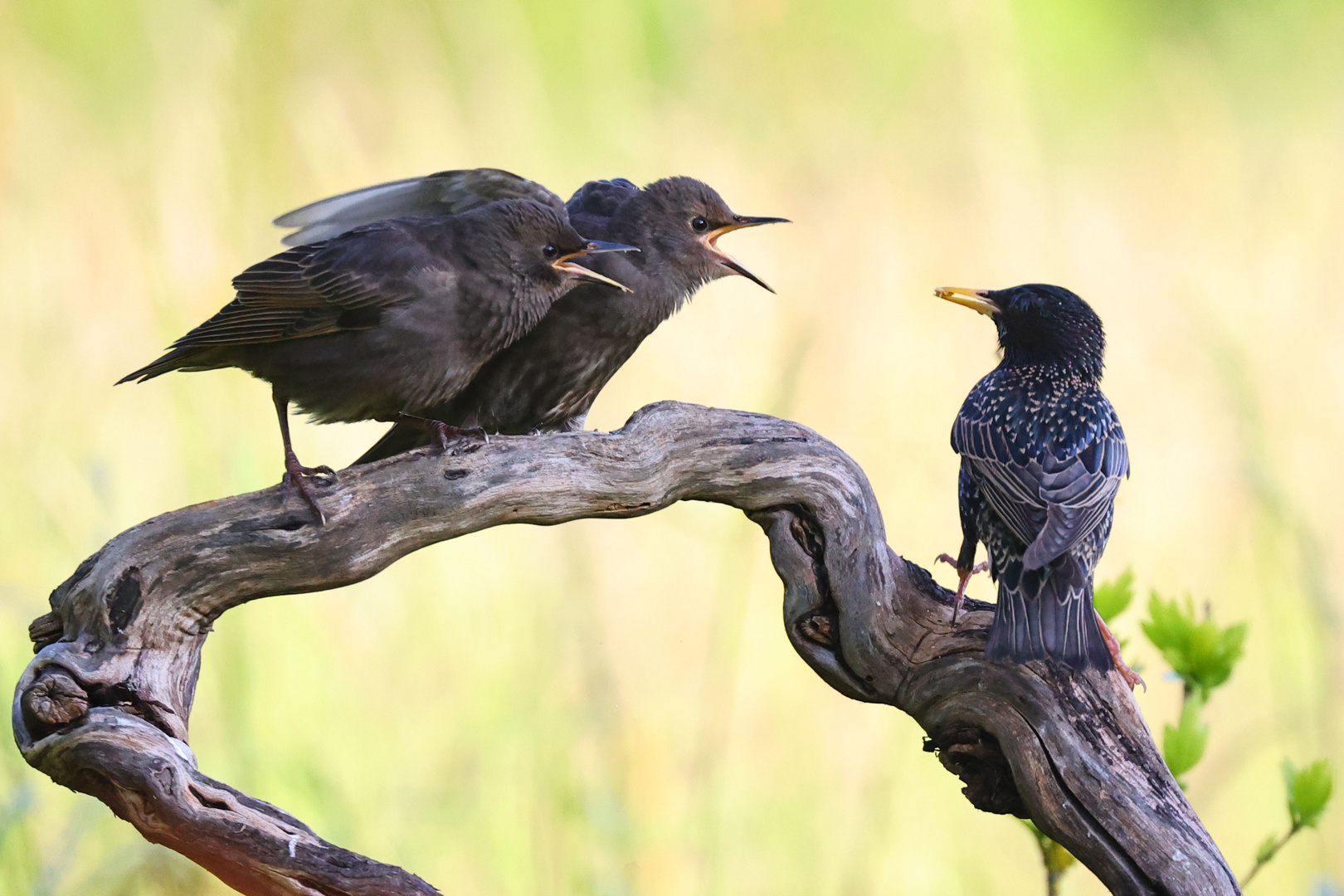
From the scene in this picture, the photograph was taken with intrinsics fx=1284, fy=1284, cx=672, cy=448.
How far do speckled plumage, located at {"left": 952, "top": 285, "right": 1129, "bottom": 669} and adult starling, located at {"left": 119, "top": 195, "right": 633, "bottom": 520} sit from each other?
1.07m

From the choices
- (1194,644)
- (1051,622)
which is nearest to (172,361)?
(1051,622)

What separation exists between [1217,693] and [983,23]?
2743 millimetres

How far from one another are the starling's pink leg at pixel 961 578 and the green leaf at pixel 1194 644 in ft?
1.48

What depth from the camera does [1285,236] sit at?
5.18 metres

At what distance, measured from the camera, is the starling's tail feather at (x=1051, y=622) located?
9.63 feet

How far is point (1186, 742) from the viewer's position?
3031 mm

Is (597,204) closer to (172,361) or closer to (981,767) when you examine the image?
(172,361)

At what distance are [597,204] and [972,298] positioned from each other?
3.70 feet

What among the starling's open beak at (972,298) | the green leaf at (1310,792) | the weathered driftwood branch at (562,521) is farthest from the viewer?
the starling's open beak at (972,298)

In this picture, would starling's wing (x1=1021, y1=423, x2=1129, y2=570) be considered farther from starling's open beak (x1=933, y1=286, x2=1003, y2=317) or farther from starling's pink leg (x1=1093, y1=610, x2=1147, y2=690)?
starling's open beak (x1=933, y1=286, x2=1003, y2=317)

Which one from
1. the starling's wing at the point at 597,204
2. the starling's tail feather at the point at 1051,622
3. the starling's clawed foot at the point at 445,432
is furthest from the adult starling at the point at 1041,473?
the starling's clawed foot at the point at 445,432

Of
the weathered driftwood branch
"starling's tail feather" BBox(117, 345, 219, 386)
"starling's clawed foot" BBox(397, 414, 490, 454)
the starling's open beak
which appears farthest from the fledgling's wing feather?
the starling's open beak

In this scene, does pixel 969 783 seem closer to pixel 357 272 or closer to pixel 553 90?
pixel 357 272

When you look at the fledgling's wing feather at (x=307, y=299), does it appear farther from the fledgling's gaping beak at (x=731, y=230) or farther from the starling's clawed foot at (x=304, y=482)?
the fledgling's gaping beak at (x=731, y=230)
